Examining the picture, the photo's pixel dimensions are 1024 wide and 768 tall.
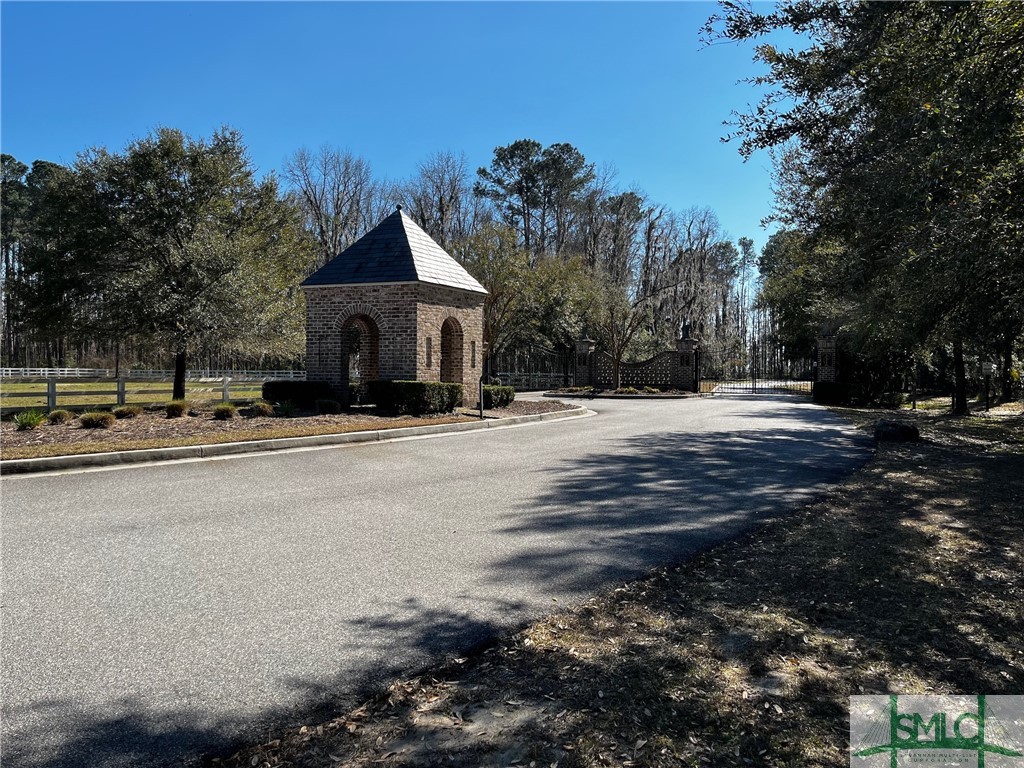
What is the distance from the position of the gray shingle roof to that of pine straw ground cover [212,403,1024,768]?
13.6m

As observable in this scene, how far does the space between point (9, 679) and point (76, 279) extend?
19.3m

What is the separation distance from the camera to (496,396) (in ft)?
62.7

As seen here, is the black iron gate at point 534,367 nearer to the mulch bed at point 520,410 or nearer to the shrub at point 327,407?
the mulch bed at point 520,410

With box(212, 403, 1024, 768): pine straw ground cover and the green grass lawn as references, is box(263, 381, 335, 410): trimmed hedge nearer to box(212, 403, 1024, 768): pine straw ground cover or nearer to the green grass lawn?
the green grass lawn

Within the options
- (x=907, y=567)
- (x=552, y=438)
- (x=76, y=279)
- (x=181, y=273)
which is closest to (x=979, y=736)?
(x=907, y=567)

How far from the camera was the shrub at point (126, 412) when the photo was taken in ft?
43.1

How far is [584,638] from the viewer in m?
3.33

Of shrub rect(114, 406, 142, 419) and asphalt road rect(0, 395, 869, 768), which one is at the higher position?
shrub rect(114, 406, 142, 419)

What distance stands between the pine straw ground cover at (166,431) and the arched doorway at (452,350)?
13.1 ft

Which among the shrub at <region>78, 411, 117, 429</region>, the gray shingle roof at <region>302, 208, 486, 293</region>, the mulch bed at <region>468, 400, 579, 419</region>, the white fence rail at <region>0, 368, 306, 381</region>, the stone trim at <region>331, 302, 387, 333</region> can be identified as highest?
the gray shingle roof at <region>302, 208, 486, 293</region>

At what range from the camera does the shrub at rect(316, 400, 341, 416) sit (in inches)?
582

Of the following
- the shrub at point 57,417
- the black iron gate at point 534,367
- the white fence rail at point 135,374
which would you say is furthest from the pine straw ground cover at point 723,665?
the white fence rail at point 135,374

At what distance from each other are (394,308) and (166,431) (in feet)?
22.9

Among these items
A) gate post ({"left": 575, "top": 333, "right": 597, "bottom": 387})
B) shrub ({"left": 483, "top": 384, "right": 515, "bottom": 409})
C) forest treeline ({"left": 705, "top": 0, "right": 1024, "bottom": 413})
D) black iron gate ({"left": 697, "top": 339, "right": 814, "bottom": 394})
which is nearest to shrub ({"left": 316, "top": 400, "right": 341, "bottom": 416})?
shrub ({"left": 483, "top": 384, "right": 515, "bottom": 409})
